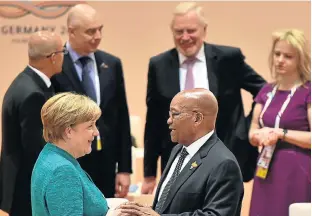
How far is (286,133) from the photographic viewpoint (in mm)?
4668

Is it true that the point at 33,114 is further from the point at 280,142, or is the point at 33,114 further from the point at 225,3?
the point at 225,3

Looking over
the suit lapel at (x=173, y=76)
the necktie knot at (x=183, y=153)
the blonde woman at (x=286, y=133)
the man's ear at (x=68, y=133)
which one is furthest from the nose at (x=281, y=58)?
the man's ear at (x=68, y=133)

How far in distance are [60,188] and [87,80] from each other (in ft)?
7.00

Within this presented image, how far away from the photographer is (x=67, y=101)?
2916 mm

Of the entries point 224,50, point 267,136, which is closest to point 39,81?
point 224,50

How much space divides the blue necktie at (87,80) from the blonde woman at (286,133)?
1.14 m

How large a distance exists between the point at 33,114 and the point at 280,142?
1.69 meters

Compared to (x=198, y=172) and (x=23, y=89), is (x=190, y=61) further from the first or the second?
(x=198, y=172)

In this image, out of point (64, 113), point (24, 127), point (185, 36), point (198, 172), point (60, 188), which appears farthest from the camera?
Result: point (185, 36)

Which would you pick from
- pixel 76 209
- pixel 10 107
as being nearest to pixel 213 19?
pixel 10 107

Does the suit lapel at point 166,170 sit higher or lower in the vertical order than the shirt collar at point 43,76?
lower

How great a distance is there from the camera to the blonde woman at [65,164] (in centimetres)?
277

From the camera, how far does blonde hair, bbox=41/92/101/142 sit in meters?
2.90

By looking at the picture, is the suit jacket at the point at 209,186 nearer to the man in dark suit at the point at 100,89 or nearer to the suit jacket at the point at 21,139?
the suit jacket at the point at 21,139
